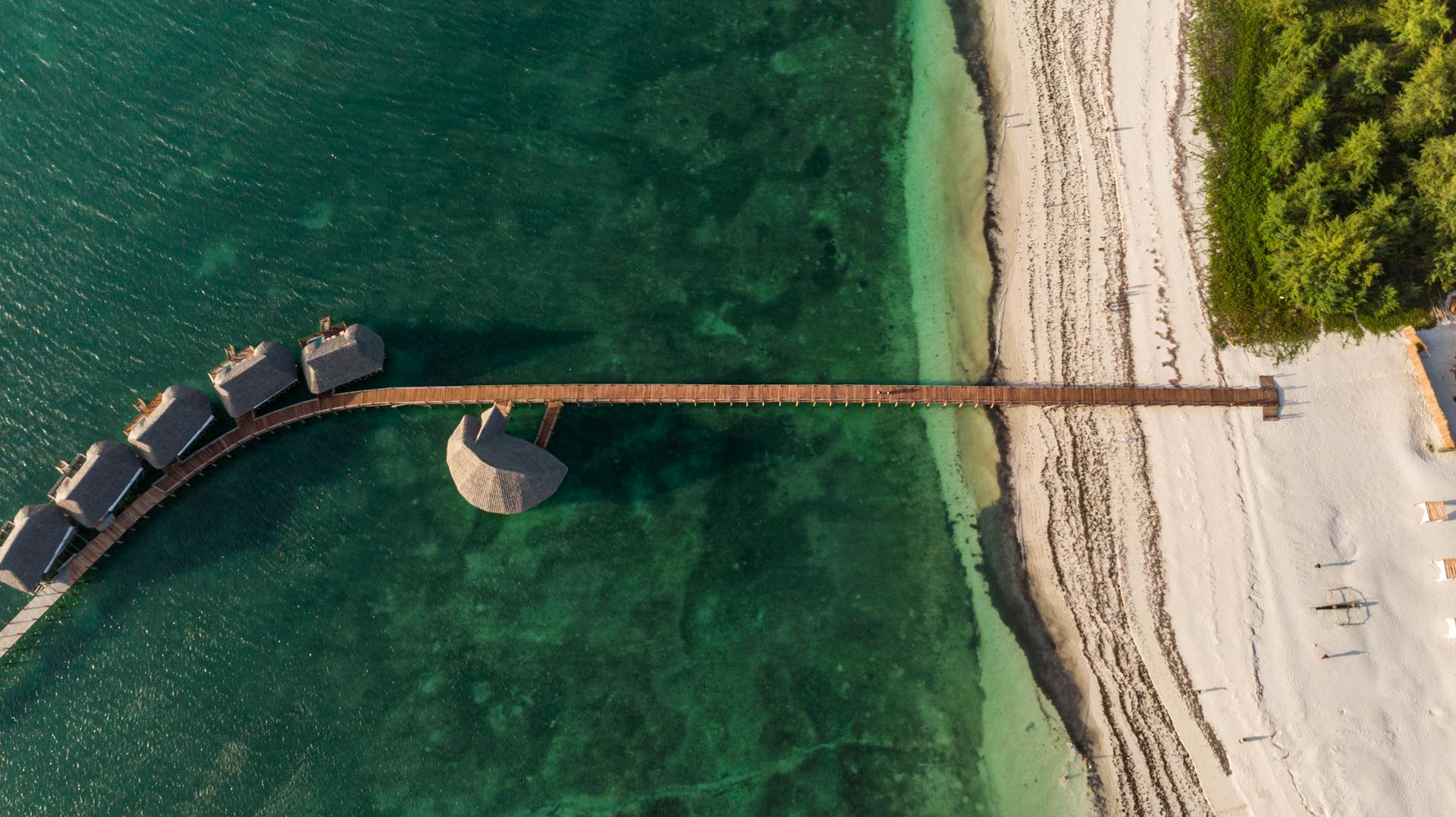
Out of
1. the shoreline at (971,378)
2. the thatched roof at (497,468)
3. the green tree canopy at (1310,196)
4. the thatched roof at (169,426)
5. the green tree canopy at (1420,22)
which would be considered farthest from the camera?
the green tree canopy at (1310,196)

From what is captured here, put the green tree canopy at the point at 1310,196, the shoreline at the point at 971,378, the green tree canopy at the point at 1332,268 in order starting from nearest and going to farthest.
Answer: the shoreline at the point at 971,378 < the green tree canopy at the point at 1332,268 < the green tree canopy at the point at 1310,196

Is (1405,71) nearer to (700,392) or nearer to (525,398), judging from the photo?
(700,392)

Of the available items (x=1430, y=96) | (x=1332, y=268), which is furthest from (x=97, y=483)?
Result: (x=1430, y=96)

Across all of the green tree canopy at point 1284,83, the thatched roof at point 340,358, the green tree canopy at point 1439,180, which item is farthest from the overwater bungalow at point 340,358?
the green tree canopy at point 1439,180

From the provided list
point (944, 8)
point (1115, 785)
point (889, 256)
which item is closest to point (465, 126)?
point (889, 256)

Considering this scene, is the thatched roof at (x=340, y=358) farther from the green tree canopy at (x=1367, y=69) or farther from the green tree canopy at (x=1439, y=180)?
the green tree canopy at (x=1439, y=180)

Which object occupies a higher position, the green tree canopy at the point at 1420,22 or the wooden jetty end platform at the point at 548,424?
the green tree canopy at the point at 1420,22

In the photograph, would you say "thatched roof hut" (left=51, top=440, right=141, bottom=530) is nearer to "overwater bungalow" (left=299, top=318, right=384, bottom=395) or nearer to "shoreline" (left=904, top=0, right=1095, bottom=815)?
"overwater bungalow" (left=299, top=318, right=384, bottom=395)

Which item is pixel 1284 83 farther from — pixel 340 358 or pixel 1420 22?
pixel 340 358
